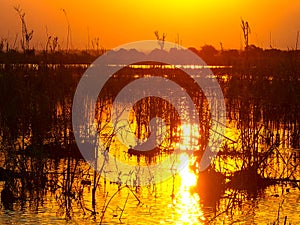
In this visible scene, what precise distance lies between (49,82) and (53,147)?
1.01 m

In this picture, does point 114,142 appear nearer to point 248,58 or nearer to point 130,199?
point 248,58

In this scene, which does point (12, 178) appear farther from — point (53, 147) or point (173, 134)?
point (173, 134)

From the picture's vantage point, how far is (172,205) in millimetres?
7340

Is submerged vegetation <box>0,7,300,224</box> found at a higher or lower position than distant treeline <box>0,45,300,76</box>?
lower

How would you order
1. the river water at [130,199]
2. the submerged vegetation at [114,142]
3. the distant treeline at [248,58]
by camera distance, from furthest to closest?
the distant treeline at [248,58] < the submerged vegetation at [114,142] < the river water at [130,199]

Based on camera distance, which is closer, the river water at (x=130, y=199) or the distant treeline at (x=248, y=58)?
the river water at (x=130, y=199)

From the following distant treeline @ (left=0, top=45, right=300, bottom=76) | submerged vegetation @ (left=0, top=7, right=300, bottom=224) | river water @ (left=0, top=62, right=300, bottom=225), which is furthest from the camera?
distant treeline @ (left=0, top=45, right=300, bottom=76)

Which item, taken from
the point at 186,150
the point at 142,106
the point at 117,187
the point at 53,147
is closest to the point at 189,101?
the point at 142,106

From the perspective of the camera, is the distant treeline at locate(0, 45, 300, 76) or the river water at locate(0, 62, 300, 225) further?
the distant treeline at locate(0, 45, 300, 76)

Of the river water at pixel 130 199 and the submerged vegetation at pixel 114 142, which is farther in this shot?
the submerged vegetation at pixel 114 142

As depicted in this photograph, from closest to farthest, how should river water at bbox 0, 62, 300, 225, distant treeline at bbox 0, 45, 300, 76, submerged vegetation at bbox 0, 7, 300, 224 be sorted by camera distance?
river water at bbox 0, 62, 300, 225 < submerged vegetation at bbox 0, 7, 300, 224 < distant treeline at bbox 0, 45, 300, 76

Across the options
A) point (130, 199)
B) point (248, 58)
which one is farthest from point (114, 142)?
point (130, 199)

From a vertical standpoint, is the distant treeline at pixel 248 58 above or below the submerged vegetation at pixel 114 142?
above

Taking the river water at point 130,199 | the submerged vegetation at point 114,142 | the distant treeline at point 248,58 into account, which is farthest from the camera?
the distant treeline at point 248,58
